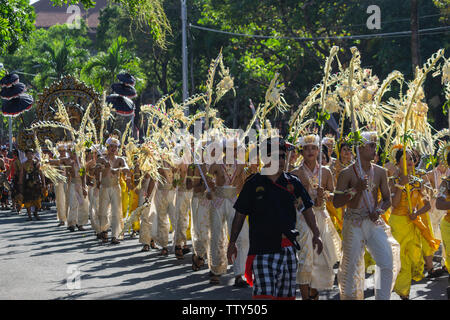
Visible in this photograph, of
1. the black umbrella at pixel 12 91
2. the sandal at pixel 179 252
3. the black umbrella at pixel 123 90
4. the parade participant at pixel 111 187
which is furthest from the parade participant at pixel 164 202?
the black umbrella at pixel 123 90

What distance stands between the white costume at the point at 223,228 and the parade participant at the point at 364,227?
8.05 ft

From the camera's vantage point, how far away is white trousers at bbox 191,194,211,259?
Answer: 11.0m

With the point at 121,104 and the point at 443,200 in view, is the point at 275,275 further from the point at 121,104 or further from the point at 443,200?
the point at 121,104

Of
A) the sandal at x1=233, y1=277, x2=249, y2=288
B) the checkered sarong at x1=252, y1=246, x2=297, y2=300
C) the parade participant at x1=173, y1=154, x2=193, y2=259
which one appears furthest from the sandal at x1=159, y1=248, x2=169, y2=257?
the checkered sarong at x1=252, y1=246, x2=297, y2=300

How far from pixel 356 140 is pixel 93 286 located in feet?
14.0

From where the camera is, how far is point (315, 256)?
842cm

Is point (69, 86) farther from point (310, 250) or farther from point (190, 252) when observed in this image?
point (310, 250)

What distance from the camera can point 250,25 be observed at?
109ft

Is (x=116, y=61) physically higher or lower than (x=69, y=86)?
higher

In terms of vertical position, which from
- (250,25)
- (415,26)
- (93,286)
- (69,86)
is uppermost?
(250,25)

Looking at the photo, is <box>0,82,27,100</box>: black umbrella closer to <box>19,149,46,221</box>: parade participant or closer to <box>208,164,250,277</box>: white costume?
<box>19,149,46,221</box>: parade participant

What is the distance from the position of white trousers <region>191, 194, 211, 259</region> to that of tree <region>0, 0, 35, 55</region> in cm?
565
